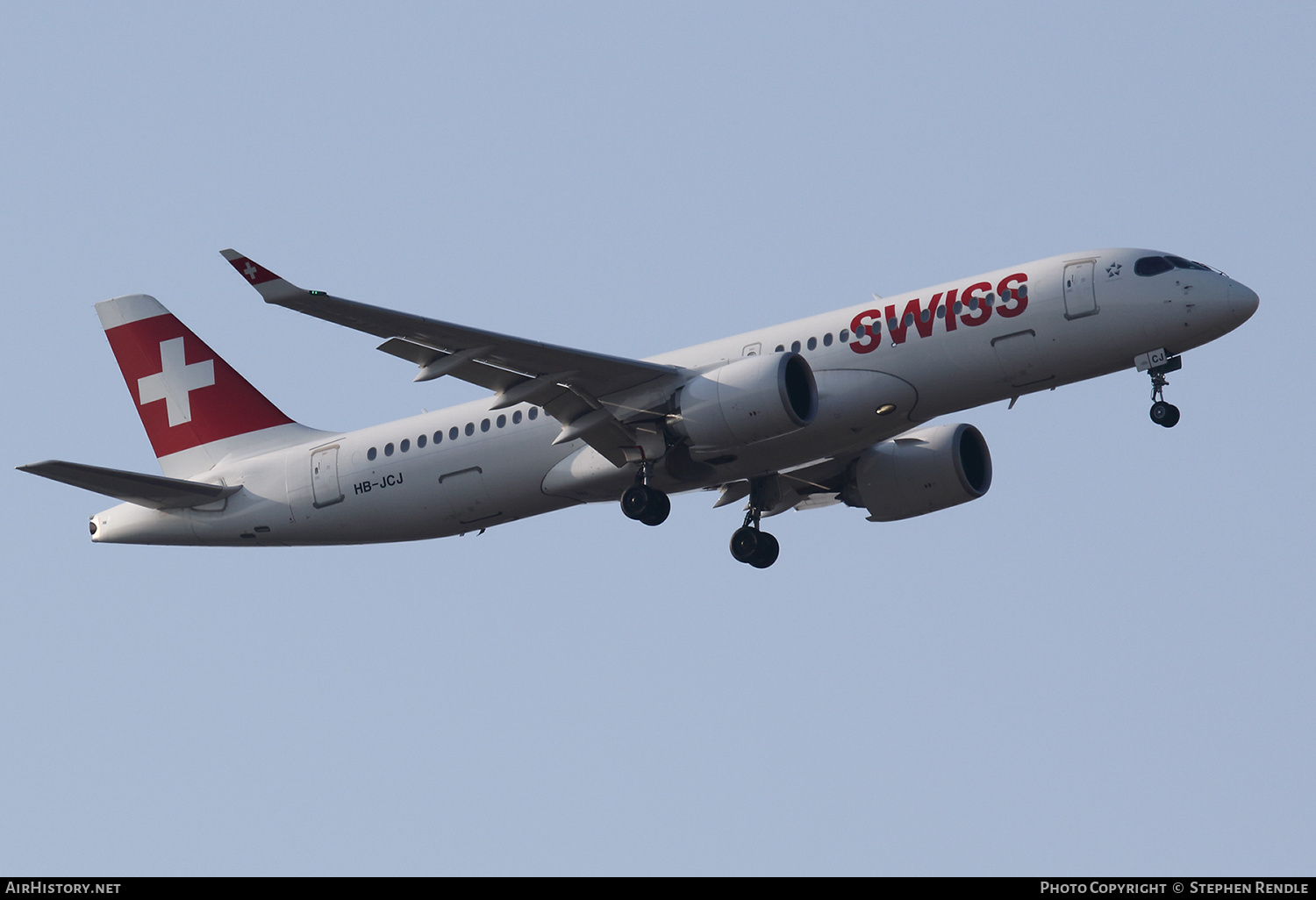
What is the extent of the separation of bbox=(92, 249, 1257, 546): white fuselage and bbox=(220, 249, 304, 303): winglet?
7.89 m

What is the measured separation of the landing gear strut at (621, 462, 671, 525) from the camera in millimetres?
35781

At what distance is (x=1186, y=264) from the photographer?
3416 centimetres

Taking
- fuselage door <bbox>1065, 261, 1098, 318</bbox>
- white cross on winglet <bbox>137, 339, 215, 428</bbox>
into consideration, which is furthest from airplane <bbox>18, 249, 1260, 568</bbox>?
white cross on winglet <bbox>137, 339, 215, 428</bbox>

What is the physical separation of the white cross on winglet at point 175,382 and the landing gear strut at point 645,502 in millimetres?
12407

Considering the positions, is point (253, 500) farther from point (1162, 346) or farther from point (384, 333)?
point (1162, 346)

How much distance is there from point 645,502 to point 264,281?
30.6 ft

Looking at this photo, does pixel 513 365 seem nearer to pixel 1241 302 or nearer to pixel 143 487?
pixel 143 487

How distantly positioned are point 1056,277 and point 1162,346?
241cm

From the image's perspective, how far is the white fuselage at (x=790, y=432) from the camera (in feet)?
111

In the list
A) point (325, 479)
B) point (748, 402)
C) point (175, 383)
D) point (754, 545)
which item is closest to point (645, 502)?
point (748, 402)

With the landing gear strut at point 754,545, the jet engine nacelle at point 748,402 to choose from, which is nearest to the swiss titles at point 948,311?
the jet engine nacelle at point 748,402

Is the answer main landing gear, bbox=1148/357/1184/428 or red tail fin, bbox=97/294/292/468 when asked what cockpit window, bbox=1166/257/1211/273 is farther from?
red tail fin, bbox=97/294/292/468

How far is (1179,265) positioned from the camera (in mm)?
34062
